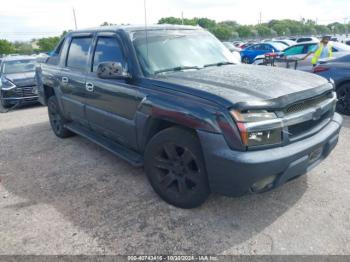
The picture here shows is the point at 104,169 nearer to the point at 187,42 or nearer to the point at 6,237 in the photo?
the point at 6,237

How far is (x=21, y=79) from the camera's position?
936 centimetres

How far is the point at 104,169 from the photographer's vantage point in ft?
14.1

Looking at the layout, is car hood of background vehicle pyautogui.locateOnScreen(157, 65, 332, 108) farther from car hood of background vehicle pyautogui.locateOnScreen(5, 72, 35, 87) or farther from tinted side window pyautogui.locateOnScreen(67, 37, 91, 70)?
car hood of background vehicle pyautogui.locateOnScreen(5, 72, 35, 87)

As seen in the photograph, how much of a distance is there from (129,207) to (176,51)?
1913 millimetres

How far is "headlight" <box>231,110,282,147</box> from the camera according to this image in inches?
97.3

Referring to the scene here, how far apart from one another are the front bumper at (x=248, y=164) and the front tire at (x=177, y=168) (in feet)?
0.55

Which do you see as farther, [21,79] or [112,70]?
[21,79]

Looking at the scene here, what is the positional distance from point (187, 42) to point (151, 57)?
2.17 feet

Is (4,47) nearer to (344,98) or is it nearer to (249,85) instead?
(344,98)

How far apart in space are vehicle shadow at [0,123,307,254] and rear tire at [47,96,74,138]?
0.95 m

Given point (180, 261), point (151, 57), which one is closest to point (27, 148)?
point (151, 57)

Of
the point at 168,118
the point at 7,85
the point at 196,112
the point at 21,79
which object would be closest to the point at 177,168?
the point at 168,118

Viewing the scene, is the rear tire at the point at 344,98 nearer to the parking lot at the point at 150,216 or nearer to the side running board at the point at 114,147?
the parking lot at the point at 150,216

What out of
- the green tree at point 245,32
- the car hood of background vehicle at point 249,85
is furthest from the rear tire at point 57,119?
the green tree at point 245,32
